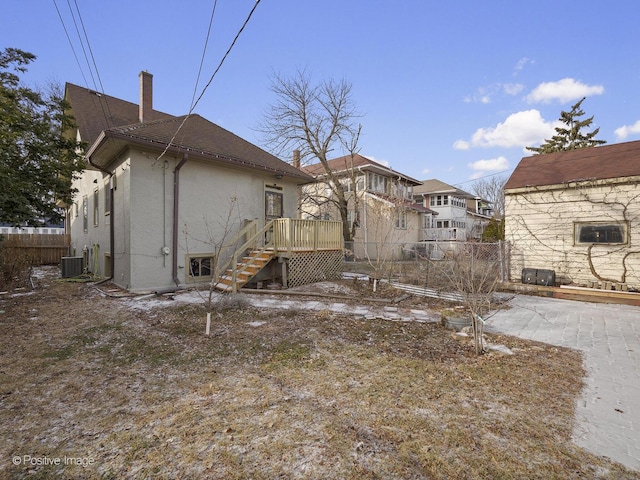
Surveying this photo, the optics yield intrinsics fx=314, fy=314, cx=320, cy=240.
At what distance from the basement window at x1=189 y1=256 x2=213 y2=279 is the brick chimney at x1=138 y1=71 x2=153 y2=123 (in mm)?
6337

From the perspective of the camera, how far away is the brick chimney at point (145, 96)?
1194 cm

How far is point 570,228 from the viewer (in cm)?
920

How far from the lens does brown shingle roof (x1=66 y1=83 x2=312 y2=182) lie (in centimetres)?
857

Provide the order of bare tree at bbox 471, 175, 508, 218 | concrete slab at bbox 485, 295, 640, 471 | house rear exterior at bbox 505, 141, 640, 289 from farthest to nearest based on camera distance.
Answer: bare tree at bbox 471, 175, 508, 218
house rear exterior at bbox 505, 141, 640, 289
concrete slab at bbox 485, 295, 640, 471

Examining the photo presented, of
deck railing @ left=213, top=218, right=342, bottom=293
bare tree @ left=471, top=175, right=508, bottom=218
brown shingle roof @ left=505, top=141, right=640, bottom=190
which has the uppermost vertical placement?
bare tree @ left=471, top=175, right=508, bottom=218

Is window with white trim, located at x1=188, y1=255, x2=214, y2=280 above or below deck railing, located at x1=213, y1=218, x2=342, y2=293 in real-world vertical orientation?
below

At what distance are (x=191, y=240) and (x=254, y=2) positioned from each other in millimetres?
6933

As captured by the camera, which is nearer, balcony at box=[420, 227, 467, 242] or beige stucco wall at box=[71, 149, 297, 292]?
beige stucco wall at box=[71, 149, 297, 292]

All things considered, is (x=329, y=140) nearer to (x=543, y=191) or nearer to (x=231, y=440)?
(x=543, y=191)

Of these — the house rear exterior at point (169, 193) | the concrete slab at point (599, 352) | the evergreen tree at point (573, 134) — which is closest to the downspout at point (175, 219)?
the house rear exterior at point (169, 193)

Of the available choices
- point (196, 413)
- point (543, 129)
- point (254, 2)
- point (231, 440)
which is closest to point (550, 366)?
point (231, 440)

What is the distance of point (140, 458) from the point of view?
2.18 metres

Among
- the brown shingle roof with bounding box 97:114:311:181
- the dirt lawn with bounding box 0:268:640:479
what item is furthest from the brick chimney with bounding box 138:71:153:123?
the dirt lawn with bounding box 0:268:640:479

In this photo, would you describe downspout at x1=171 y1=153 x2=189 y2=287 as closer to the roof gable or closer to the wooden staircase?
the wooden staircase
